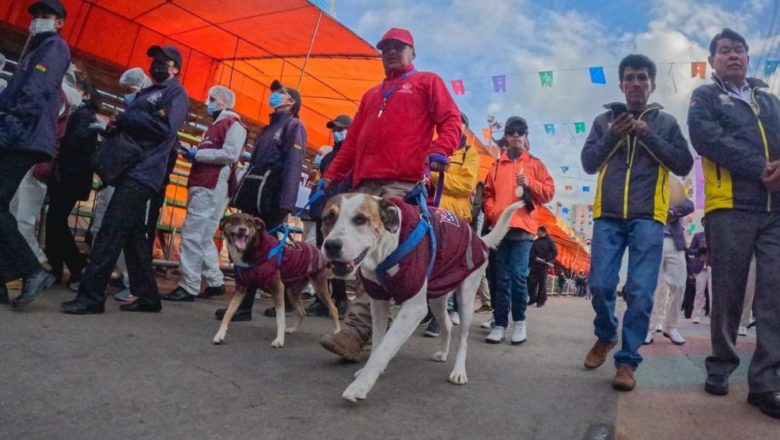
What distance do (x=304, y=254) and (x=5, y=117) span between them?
7.35 feet

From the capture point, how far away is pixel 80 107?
4664mm

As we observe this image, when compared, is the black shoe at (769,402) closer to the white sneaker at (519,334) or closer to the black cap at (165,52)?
the white sneaker at (519,334)

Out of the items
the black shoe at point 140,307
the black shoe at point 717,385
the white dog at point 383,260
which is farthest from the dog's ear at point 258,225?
the black shoe at point 717,385

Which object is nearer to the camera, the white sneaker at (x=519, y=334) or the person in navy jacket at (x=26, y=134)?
the person in navy jacket at (x=26, y=134)

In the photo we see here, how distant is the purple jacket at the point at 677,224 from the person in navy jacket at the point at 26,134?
5.96 meters

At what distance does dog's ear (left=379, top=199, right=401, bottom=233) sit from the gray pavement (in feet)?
2.65

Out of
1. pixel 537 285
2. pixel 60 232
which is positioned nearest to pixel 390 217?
pixel 60 232

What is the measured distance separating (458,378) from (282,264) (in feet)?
5.57

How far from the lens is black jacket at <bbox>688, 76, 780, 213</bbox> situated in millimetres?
2812

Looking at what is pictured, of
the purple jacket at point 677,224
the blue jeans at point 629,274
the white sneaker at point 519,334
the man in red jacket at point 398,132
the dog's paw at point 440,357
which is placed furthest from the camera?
the purple jacket at point 677,224

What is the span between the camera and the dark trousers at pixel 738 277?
2686mm

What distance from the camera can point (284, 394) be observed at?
2285 millimetres

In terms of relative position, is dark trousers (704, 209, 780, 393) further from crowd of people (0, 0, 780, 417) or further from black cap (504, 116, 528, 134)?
black cap (504, 116, 528, 134)

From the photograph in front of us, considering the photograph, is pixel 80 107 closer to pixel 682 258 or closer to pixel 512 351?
pixel 512 351
